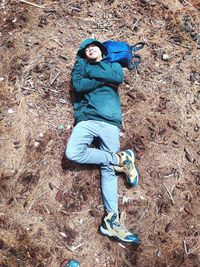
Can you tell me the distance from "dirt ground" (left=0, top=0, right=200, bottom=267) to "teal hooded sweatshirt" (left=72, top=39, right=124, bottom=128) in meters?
0.35

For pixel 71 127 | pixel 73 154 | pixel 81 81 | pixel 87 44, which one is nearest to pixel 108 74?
pixel 81 81

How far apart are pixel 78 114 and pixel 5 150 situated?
43.5 inches

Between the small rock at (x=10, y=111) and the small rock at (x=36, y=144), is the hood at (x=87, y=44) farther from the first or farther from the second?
the small rock at (x=36, y=144)

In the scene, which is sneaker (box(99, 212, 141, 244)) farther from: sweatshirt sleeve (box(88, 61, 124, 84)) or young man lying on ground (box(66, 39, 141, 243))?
sweatshirt sleeve (box(88, 61, 124, 84))

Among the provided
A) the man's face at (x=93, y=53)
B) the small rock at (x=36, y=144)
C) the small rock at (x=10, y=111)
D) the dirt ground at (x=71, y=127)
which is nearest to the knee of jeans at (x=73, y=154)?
the dirt ground at (x=71, y=127)

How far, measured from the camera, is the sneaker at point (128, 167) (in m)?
5.89

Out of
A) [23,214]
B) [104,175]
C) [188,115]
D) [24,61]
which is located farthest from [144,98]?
[23,214]

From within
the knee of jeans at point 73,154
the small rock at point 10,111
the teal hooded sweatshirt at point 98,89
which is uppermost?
the teal hooded sweatshirt at point 98,89

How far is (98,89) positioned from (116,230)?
182 cm

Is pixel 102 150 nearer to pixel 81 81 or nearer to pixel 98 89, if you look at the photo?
pixel 98 89

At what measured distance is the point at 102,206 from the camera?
5918 millimetres

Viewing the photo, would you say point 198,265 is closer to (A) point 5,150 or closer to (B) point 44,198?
(B) point 44,198

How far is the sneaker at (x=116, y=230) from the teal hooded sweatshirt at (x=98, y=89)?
1.21 metres

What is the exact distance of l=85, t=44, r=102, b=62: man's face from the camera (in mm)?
5941
